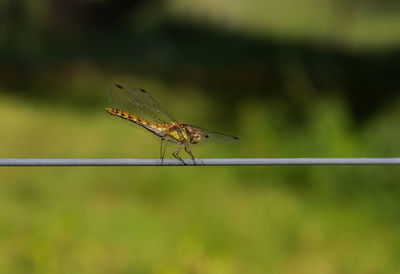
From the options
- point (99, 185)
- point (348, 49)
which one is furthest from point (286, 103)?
point (99, 185)

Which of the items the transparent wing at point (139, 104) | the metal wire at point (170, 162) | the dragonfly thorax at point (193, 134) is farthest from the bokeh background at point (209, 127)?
the metal wire at point (170, 162)

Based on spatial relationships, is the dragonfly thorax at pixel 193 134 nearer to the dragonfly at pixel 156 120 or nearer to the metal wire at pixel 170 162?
the dragonfly at pixel 156 120

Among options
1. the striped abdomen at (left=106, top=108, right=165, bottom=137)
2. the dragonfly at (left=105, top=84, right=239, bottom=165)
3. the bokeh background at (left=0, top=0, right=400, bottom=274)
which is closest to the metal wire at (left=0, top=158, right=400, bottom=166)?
the dragonfly at (left=105, top=84, right=239, bottom=165)

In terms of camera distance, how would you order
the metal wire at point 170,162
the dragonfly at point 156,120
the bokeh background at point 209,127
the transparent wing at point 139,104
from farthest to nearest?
the bokeh background at point 209,127 → the transparent wing at point 139,104 → the dragonfly at point 156,120 → the metal wire at point 170,162

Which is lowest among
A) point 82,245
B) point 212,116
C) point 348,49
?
point 82,245

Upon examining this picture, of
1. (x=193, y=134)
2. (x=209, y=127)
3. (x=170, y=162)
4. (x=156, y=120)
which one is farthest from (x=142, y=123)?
(x=209, y=127)

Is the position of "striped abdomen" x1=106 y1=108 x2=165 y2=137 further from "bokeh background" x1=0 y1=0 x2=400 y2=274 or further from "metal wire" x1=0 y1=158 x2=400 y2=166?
"bokeh background" x1=0 y1=0 x2=400 y2=274

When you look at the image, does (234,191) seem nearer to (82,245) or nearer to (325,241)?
(325,241)
